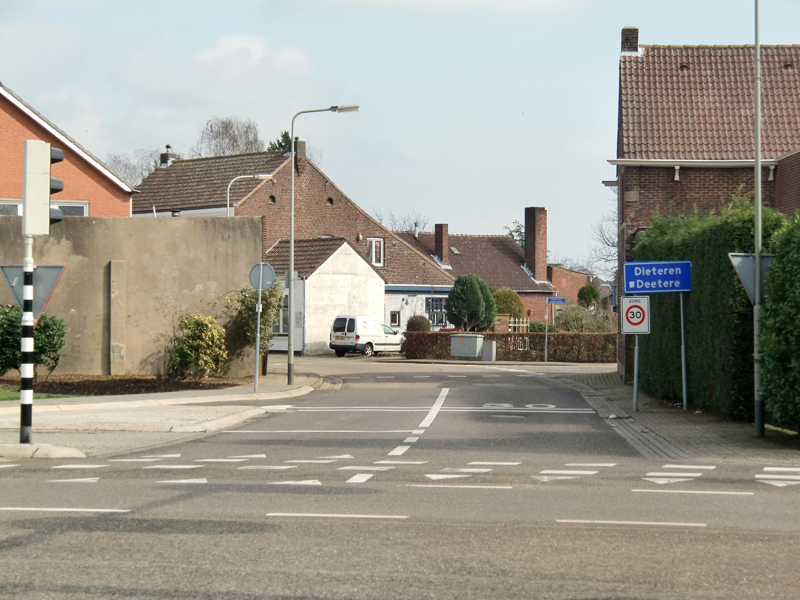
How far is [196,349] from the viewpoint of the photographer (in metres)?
22.8

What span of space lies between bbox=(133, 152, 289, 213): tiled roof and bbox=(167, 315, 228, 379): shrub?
95.4 feet

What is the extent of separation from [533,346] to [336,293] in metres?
10.9

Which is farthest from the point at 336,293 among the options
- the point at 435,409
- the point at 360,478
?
the point at 360,478

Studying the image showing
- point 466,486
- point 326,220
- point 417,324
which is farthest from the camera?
point 326,220

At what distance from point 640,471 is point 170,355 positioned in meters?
15.4

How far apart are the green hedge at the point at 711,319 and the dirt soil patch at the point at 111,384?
10.5 m

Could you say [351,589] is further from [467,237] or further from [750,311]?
[467,237]

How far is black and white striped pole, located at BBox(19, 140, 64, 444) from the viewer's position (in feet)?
38.2

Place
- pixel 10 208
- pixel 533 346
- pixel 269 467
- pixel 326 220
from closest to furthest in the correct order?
1. pixel 269 467
2. pixel 10 208
3. pixel 533 346
4. pixel 326 220

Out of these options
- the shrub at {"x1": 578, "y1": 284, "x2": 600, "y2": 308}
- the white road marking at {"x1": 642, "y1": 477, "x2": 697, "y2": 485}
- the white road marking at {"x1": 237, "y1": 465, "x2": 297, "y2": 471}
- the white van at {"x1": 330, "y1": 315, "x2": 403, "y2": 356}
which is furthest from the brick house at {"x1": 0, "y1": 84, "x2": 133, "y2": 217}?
the shrub at {"x1": 578, "y1": 284, "x2": 600, "y2": 308}

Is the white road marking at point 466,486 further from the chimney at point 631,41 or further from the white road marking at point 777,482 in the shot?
the chimney at point 631,41

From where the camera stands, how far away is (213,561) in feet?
19.7

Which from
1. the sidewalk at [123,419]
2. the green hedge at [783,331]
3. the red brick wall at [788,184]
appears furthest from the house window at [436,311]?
the green hedge at [783,331]

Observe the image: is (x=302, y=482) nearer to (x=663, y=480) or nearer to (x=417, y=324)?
(x=663, y=480)
